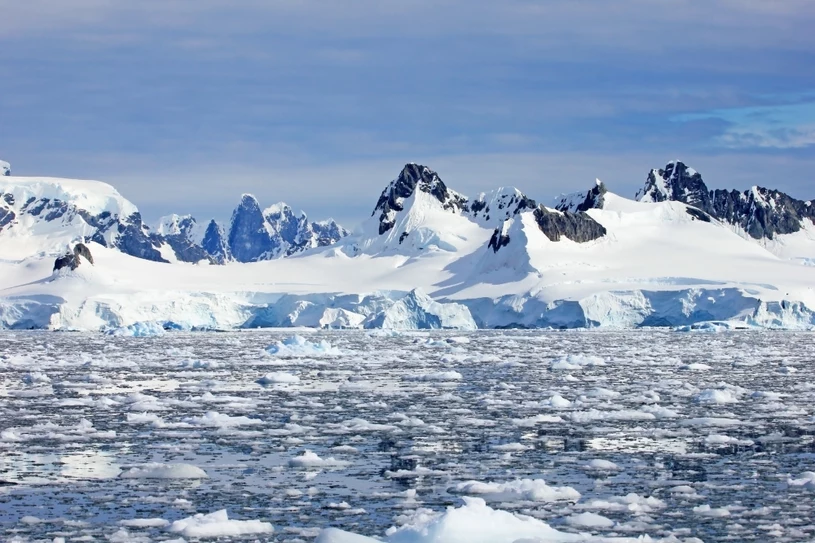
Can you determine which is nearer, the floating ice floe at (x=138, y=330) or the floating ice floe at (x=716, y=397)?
the floating ice floe at (x=716, y=397)

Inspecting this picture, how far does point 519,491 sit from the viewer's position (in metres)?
15.4

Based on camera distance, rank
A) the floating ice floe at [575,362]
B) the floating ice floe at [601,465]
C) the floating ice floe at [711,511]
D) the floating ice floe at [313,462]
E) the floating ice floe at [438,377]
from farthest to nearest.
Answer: the floating ice floe at [575,362]
the floating ice floe at [438,377]
the floating ice floe at [313,462]
the floating ice floe at [601,465]
the floating ice floe at [711,511]

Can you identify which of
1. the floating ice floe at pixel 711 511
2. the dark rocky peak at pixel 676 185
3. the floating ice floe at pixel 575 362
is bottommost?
the floating ice floe at pixel 711 511

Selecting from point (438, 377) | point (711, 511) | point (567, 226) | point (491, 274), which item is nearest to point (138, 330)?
point (491, 274)

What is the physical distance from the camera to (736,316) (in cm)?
8681

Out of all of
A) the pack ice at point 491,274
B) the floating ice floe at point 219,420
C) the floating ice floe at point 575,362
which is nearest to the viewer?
the floating ice floe at point 219,420

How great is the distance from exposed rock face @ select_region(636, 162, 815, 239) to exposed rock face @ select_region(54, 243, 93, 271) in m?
74.9

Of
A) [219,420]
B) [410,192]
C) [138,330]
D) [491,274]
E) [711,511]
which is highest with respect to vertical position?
[410,192]

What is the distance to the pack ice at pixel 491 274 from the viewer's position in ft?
300

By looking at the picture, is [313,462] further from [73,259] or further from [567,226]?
[567,226]

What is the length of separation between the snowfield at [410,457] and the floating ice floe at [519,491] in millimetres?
32

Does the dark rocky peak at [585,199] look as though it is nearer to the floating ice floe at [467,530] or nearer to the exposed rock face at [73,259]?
the exposed rock face at [73,259]

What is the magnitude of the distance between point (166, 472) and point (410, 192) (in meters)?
133

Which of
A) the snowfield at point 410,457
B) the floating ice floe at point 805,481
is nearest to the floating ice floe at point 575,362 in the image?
the snowfield at point 410,457
